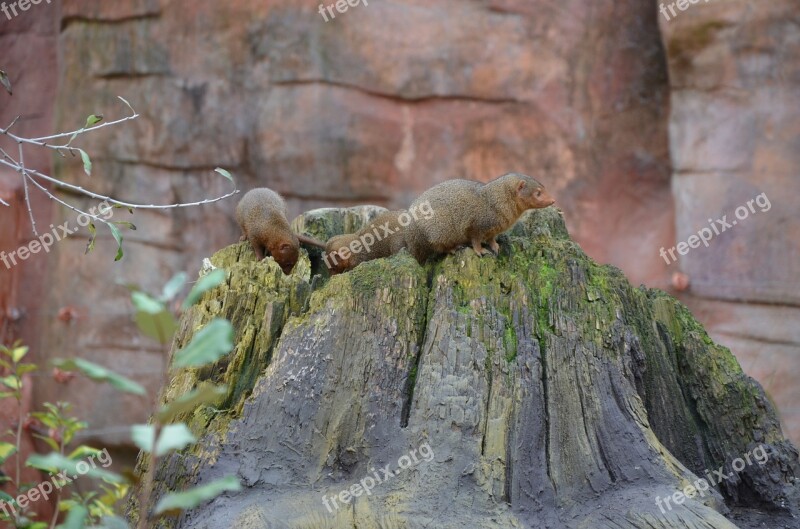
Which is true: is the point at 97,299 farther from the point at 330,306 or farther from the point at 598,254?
the point at 330,306

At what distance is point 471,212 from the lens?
5582 millimetres

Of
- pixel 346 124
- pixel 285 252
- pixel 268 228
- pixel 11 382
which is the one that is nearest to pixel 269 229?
pixel 268 228

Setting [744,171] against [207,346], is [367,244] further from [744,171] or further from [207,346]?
[744,171]

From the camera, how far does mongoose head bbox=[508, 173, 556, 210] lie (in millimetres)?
5855

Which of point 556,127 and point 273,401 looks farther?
point 556,127

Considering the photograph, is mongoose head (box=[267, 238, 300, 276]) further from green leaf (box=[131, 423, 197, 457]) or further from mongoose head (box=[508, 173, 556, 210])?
green leaf (box=[131, 423, 197, 457])

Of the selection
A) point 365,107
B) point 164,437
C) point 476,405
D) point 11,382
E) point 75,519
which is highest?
point 365,107

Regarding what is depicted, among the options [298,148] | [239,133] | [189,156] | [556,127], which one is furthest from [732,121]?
[189,156]

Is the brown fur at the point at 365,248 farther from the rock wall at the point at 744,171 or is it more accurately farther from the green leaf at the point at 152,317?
the rock wall at the point at 744,171

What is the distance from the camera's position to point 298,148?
1040 cm

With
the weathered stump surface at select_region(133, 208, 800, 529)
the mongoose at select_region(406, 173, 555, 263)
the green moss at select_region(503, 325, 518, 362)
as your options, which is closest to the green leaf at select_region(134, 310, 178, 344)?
the weathered stump surface at select_region(133, 208, 800, 529)

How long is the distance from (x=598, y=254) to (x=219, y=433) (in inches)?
293

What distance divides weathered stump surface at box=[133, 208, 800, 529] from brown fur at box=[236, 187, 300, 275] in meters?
1.76

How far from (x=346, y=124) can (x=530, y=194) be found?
4929 mm
